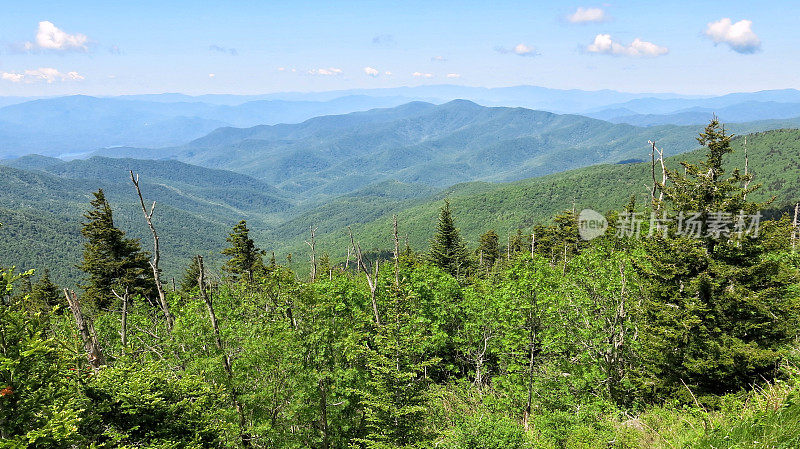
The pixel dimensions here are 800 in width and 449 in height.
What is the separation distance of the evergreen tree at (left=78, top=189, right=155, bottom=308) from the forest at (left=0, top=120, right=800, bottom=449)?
1233cm

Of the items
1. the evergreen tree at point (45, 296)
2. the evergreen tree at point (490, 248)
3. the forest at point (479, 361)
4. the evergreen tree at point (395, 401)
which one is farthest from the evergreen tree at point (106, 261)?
the evergreen tree at point (490, 248)

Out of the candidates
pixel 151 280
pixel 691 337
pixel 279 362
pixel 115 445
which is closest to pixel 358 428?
pixel 279 362

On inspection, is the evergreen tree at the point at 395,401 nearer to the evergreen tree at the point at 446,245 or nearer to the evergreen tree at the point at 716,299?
the evergreen tree at the point at 716,299

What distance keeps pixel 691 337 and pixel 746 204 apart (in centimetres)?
506

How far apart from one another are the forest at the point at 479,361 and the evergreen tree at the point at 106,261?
40.5 ft

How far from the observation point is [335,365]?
1458 centimetres

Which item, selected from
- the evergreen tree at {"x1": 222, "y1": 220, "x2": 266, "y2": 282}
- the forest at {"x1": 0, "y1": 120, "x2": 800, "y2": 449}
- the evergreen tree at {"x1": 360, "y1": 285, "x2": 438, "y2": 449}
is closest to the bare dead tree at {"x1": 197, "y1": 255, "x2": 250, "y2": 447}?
the forest at {"x1": 0, "y1": 120, "x2": 800, "y2": 449}

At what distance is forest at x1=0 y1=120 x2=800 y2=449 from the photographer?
30.0 ft

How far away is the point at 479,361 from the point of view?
66.4 feet

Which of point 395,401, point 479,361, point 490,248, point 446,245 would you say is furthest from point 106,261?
point 490,248

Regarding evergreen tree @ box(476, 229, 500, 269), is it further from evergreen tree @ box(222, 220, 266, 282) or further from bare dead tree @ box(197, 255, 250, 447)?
bare dead tree @ box(197, 255, 250, 447)

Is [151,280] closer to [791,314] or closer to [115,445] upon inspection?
[115,445]

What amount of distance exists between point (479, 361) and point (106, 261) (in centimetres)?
3042

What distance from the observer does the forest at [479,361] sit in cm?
915
